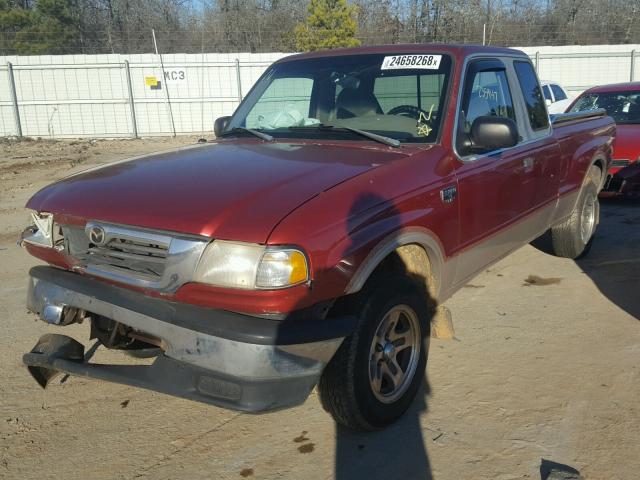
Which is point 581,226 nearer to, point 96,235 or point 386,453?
point 386,453

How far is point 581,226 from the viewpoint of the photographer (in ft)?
18.9

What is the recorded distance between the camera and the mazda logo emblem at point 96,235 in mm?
2727

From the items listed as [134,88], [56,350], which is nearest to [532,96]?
[56,350]

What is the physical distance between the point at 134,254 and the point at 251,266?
651mm

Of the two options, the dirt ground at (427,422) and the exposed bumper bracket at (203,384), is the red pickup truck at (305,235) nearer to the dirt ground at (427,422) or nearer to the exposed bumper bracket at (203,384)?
the exposed bumper bracket at (203,384)

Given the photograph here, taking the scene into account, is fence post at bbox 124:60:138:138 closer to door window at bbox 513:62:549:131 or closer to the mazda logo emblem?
door window at bbox 513:62:549:131

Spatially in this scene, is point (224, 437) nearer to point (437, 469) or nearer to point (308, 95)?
point (437, 469)

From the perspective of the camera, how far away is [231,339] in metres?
2.34

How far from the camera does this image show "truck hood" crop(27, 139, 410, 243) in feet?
8.06

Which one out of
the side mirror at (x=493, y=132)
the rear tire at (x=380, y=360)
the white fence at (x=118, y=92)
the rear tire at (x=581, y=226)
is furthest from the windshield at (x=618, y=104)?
the white fence at (x=118, y=92)

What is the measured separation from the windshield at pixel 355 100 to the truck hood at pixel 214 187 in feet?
0.97

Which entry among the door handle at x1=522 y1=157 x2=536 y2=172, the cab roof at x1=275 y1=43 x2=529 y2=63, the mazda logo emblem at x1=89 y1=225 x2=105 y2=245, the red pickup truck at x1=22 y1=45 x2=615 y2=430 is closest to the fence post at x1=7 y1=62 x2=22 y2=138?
the red pickup truck at x1=22 y1=45 x2=615 y2=430

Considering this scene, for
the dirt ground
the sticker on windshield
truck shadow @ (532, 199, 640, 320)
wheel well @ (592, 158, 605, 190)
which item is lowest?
truck shadow @ (532, 199, 640, 320)

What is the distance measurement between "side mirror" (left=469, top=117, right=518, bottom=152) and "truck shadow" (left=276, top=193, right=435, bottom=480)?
0.93 meters
